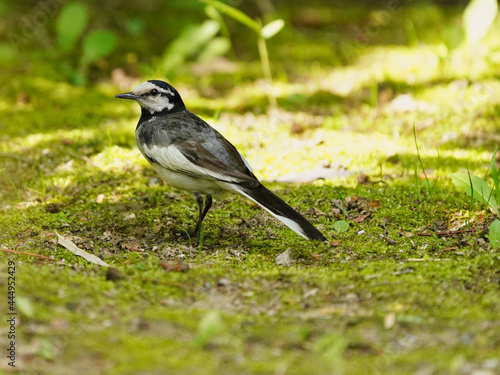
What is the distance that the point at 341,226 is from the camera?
443cm

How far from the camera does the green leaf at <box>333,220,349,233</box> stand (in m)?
4.40

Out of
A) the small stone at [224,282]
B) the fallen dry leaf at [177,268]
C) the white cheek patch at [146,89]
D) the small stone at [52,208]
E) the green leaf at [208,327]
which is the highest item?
the white cheek patch at [146,89]

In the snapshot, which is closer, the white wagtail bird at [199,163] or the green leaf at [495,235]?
the green leaf at [495,235]

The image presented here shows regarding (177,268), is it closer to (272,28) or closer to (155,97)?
(155,97)

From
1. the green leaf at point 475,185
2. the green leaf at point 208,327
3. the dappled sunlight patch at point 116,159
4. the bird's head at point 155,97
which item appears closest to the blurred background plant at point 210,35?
the bird's head at point 155,97

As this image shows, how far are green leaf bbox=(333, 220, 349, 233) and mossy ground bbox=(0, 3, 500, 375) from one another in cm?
4

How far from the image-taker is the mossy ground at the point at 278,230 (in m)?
2.61

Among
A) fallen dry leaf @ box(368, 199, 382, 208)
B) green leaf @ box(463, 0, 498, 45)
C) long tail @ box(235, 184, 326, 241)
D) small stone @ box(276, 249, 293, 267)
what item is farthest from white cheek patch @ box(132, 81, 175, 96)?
green leaf @ box(463, 0, 498, 45)

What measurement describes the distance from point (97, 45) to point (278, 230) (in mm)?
4071

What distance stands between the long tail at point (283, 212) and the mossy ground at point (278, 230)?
0.73 ft

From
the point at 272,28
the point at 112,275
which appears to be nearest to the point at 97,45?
the point at 272,28

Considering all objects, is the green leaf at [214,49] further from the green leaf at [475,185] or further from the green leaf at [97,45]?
the green leaf at [475,185]

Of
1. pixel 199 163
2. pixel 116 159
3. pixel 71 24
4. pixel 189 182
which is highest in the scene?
pixel 71 24

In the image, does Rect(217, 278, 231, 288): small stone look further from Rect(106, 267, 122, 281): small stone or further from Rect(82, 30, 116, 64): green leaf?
Rect(82, 30, 116, 64): green leaf
